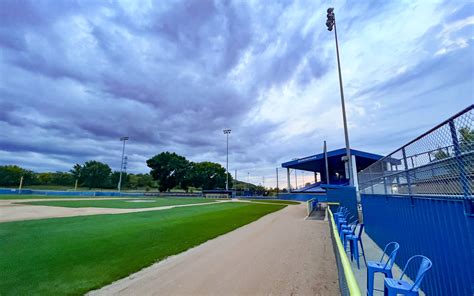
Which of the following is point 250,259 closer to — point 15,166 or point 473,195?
point 473,195

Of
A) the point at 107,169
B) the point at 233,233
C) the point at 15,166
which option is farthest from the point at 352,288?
the point at 15,166

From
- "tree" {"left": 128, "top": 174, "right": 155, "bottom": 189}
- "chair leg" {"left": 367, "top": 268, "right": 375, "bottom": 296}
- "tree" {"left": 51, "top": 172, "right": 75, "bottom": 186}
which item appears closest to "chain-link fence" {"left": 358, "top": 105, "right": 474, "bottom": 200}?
"chair leg" {"left": 367, "top": 268, "right": 375, "bottom": 296}

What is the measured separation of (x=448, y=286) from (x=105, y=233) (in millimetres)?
11264

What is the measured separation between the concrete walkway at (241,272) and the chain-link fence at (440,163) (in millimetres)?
2808

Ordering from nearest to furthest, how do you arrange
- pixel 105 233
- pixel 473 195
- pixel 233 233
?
pixel 473 195 < pixel 105 233 < pixel 233 233

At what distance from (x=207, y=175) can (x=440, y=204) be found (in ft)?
255

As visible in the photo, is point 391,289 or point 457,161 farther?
point 457,161

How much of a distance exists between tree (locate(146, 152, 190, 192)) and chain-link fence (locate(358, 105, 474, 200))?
71.0 m

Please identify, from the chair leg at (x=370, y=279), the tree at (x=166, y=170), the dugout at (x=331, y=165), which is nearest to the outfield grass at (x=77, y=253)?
the chair leg at (x=370, y=279)

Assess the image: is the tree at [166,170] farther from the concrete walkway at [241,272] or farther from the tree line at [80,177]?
the concrete walkway at [241,272]

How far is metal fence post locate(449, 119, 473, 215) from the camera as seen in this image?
316 cm

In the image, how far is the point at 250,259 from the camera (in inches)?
278

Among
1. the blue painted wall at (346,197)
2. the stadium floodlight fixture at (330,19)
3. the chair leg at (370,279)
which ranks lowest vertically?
the chair leg at (370,279)

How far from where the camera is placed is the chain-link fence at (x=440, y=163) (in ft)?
10.5
